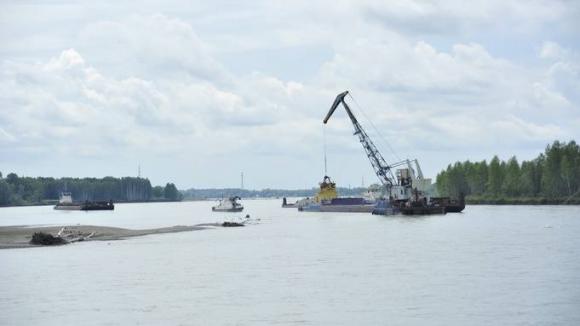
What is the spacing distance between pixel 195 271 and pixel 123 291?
11031 millimetres

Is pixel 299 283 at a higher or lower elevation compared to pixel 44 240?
lower

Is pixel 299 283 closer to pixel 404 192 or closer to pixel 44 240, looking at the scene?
pixel 44 240

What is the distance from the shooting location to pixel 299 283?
5328cm

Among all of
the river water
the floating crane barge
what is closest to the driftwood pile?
the river water

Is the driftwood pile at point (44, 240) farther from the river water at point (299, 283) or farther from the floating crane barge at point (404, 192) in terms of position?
the floating crane barge at point (404, 192)

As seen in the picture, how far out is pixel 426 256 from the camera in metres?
70.0

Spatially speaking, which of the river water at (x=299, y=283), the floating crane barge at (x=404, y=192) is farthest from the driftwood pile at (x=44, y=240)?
the floating crane barge at (x=404, y=192)

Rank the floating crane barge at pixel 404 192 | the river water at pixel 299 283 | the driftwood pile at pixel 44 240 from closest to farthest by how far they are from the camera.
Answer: the river water at pixel 299 283 < the driftwood pile at pixel 44 240 < the floating crane barge at pixel 404 192

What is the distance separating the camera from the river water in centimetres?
4169

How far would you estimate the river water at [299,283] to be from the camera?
41.7 m

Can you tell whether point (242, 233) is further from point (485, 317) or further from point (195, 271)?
point (485, 317)

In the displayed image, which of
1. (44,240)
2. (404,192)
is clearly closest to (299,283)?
(44,240)

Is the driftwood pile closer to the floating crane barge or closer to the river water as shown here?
the river water

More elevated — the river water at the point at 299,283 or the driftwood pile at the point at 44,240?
the driftwood pile at the point at 44,240
